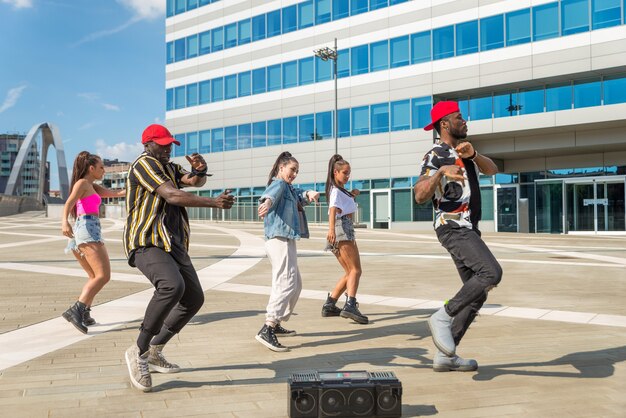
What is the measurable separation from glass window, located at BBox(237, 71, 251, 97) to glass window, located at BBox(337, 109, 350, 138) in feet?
28.1

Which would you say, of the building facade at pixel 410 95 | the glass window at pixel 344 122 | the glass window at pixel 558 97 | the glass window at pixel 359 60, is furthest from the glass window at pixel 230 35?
the glass window at pixel 558 97

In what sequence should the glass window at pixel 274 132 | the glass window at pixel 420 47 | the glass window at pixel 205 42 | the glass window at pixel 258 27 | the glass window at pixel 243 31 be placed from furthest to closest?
1. the glass window at pixel 205 42
2. the glass window at pixel 243 31
3. the glass window at pixel 258 27
4. the glass window at pixel 274 132
5. the glass window at pixel 420 47

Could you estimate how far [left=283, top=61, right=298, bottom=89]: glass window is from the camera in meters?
39.2

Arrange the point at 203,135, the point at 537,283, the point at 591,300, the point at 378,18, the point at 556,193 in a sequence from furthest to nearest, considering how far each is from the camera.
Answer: the point at 203,135, the point at 378,18, the point at 556,193, the point at 537,283, the point at 591,300

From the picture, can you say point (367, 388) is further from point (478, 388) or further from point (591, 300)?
point (591, 300)

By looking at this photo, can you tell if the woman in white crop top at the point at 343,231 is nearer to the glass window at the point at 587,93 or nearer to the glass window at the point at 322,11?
the glass window at the point at 587,93

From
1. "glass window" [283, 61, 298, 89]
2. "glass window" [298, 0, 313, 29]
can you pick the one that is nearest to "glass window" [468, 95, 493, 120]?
"glass window" [283, 61, 298, 89]

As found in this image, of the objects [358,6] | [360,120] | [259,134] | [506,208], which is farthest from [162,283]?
[259,134]

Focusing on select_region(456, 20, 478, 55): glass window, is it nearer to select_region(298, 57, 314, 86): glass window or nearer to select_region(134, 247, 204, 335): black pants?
select_region(298, 57, 314, 86): glass window

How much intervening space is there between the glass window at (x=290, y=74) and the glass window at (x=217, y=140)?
720 centimetres

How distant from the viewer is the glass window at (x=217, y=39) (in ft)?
144

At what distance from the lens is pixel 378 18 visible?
115 ft

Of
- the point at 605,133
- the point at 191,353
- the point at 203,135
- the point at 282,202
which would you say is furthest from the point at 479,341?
the point at 203,135

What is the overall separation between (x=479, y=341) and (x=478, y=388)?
1.58m
